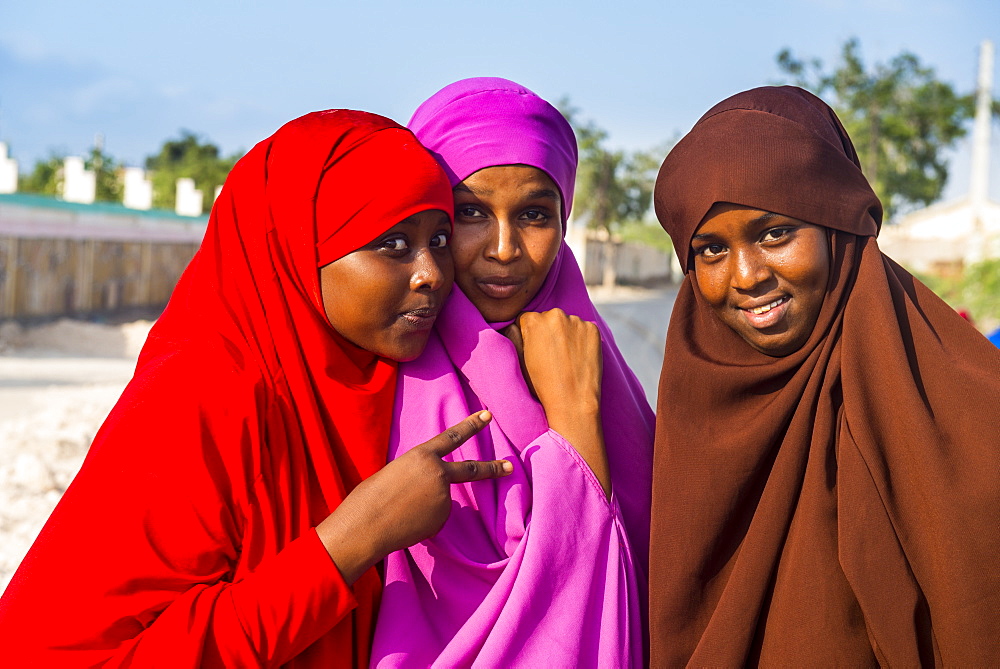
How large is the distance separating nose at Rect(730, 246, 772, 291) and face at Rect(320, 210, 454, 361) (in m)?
0.58

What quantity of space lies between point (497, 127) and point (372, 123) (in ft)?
0.96

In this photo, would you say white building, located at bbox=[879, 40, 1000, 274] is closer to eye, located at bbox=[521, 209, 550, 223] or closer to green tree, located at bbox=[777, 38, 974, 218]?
green tree, located at bbox=[777, 38, 974, 218]

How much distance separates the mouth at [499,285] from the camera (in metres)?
1.96

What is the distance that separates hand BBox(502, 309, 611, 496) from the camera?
1.85m

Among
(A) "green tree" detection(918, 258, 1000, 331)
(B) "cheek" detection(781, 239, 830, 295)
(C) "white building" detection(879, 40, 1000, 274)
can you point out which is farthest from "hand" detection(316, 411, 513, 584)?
(C) "white building" detection(879, 40, 1000, 274)

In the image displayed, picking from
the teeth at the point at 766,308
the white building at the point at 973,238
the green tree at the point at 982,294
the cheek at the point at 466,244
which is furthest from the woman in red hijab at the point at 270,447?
the white building at the point at 973,238

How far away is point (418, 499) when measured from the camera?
1.61 meters

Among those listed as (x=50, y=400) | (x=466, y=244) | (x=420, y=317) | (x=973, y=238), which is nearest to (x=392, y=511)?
(x=420, y=317)

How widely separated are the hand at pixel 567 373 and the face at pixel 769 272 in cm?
32

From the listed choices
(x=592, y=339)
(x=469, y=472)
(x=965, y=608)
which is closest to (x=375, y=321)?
(x=469, y=472)

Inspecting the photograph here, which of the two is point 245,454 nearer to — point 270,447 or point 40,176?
point 270,447

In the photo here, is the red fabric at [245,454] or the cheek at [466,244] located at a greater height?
the cheek at [466,244]

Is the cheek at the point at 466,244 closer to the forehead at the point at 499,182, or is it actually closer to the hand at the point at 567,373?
the forehead at the point at 499,182

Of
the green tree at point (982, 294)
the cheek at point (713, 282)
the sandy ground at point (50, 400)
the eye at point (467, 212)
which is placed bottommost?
the sandy ground at point (50, 400)
